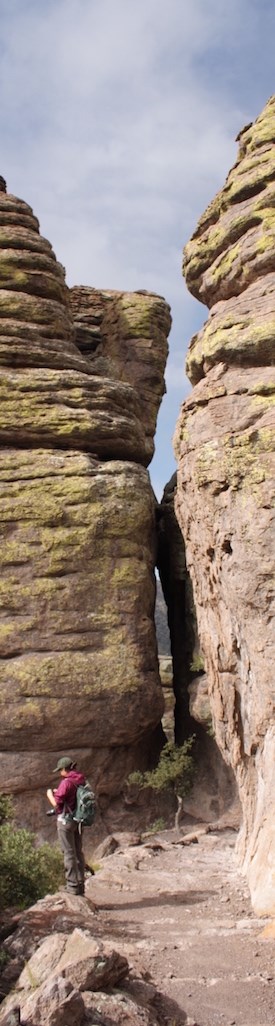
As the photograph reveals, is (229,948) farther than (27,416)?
No

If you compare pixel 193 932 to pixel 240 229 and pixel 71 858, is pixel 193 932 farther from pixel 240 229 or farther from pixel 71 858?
pixel 240 229

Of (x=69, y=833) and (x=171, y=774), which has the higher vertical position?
(x=69, y=833)

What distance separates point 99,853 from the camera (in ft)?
78.7

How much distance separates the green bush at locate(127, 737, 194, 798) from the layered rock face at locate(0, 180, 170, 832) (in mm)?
789

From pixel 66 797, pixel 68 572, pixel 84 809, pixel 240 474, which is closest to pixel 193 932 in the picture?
pixel 84 809

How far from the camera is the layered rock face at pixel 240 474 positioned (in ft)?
46.0

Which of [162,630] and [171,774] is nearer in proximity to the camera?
[171,774]

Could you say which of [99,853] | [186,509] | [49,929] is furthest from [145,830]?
[49,929]

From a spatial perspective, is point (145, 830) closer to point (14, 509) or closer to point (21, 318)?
point (14, 509)

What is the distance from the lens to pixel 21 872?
41.4ft

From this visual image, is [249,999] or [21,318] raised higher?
[21,318]

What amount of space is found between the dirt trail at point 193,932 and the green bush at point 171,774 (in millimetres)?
7427

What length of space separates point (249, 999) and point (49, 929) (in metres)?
3.21

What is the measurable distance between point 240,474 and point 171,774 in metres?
17.2
